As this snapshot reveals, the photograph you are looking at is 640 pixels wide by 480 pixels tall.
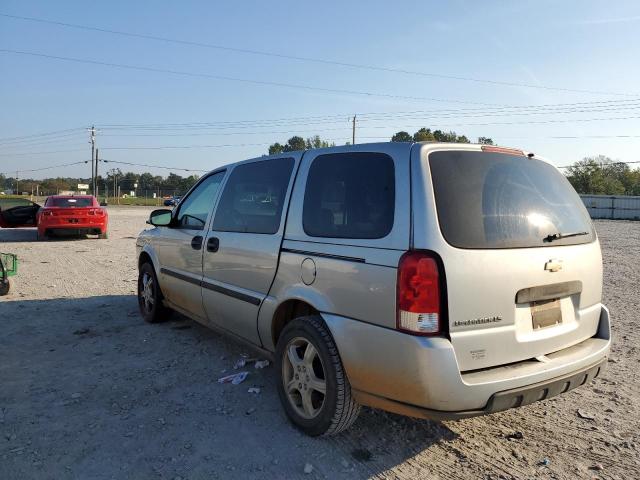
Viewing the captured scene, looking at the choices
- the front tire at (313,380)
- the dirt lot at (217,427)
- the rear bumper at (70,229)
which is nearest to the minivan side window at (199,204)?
the dirt lot at (217,427)

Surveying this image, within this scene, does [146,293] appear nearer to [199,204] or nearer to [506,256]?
[199,204]

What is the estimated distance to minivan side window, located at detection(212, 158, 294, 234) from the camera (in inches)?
144

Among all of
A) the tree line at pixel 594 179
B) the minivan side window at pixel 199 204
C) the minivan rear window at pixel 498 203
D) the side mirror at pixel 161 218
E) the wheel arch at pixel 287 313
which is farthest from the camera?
the tree line at pixel 594 179

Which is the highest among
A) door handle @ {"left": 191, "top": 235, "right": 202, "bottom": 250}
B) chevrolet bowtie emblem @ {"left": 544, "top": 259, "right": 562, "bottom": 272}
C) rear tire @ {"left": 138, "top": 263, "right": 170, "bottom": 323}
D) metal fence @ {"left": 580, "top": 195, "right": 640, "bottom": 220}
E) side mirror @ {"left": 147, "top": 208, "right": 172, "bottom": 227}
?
metal fence @ {"left": 580, "top": 195, "right": 640, "bottom": 220}

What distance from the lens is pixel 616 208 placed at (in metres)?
47.1

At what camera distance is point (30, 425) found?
10.6 feet

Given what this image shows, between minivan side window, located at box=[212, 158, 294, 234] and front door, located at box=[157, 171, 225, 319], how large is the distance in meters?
0.28

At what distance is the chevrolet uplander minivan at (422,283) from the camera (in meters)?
2.48

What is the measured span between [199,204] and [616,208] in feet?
171

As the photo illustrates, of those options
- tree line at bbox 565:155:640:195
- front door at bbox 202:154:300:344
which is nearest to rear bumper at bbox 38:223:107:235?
front door at bbox 202:154:300:344

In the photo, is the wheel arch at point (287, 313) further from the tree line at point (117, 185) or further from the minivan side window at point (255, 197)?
the tree line at point (117, 185)

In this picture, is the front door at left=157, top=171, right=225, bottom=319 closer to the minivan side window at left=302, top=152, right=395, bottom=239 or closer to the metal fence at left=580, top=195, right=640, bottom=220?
the minivan side window at left=302, top=152, right=395, bottom=239

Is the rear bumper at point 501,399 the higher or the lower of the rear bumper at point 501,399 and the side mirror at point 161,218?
the lower

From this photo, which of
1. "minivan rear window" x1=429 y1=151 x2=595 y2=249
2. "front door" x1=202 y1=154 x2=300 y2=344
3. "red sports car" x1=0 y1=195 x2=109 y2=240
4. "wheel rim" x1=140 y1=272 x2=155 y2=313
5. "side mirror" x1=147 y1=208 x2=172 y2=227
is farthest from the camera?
"red sports car" x1=0 y1=195 x2=109 y2=240
